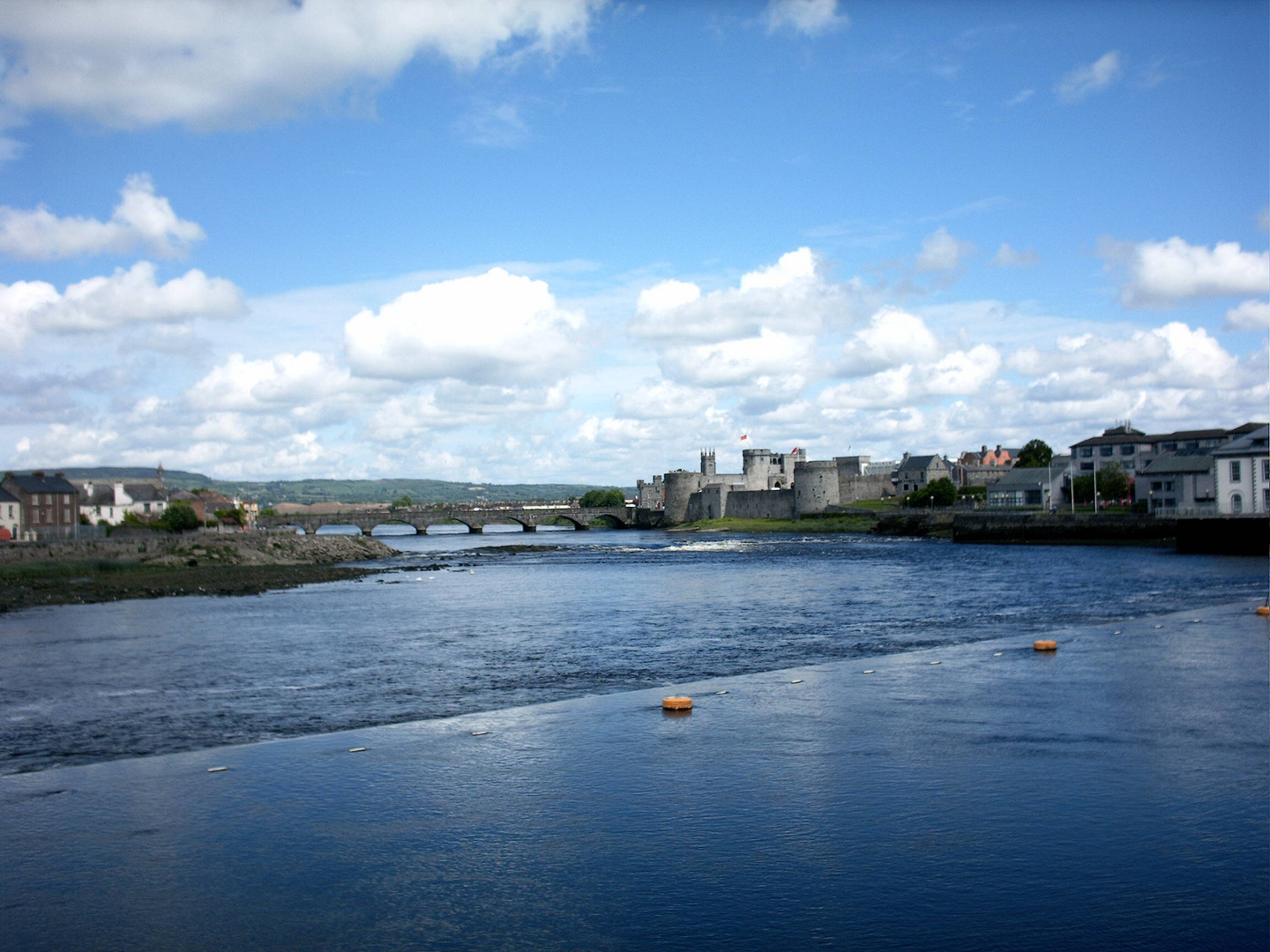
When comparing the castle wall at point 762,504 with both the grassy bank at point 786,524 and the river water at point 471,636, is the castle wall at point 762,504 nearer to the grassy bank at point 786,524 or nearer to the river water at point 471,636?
the grassy bank at point 786,524

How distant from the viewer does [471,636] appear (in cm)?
2567

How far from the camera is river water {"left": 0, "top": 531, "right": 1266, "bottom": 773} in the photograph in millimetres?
15828

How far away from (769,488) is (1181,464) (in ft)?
179

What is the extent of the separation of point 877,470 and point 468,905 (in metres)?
162

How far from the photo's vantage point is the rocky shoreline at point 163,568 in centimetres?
3744

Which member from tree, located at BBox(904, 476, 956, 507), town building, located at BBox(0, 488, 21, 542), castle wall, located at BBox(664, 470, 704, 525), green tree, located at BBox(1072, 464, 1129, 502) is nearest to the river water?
town building, located at BBox(0, 488, 21, 542)

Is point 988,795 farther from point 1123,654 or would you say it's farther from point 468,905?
point 1123,654

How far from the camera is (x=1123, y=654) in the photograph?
777 inches

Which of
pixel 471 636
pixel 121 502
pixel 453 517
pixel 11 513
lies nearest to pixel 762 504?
pixel 453 517

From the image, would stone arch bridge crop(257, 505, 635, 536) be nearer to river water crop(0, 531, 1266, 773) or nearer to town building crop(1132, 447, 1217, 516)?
river water crop(0, 531, 1266, 773)

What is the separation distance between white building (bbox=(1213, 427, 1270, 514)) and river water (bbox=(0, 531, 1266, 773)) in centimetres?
1162

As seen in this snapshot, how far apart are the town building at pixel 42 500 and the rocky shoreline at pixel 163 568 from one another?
1743cm

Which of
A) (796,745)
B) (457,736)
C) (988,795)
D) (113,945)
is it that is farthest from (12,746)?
(988,795)

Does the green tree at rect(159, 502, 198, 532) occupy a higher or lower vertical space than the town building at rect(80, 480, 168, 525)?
lower
